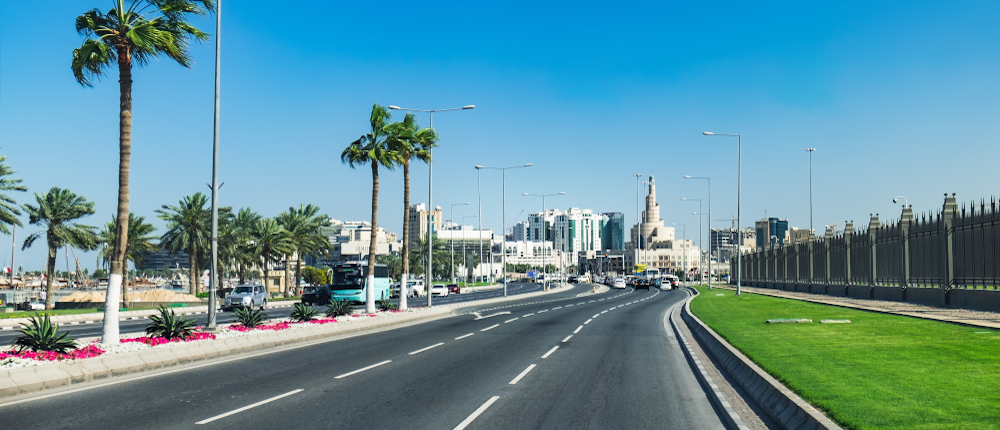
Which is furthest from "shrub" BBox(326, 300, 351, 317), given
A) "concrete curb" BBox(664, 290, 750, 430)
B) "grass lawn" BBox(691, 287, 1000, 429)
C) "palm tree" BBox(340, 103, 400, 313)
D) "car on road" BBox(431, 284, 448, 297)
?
"car on road" BBox(431, 284, 448, 297)

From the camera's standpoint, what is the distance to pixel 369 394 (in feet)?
40.7

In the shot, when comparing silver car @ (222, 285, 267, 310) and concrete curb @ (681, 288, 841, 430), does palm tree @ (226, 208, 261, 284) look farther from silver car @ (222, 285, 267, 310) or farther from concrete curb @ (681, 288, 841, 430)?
concrete curb @ (681, 288, 841, 430)

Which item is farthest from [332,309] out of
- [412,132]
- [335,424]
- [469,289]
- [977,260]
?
[469,289]

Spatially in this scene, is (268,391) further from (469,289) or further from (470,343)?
(469,289)

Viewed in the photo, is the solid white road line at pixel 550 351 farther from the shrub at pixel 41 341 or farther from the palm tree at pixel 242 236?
the palm tree at pixel 242 236

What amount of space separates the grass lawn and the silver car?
1256 inches

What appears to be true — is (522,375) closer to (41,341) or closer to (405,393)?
(405,393)

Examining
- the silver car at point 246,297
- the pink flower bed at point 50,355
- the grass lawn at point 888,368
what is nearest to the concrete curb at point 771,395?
the grass lawn at point 888,368

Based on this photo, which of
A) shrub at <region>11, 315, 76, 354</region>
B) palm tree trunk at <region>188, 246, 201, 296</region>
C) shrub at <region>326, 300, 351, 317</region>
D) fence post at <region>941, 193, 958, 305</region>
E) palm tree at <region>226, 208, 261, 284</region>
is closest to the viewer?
shrub at <region>11, 315, 76, 354</region>

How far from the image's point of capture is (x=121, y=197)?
18828 mm

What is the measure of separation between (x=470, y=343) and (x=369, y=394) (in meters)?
9.90

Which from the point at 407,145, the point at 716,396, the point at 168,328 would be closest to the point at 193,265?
the point at 407,145

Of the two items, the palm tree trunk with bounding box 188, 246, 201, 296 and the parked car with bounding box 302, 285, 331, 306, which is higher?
the palm tree trunk with bounding box 188, 246, 201, 296

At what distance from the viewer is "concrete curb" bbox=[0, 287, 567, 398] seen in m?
12.7
